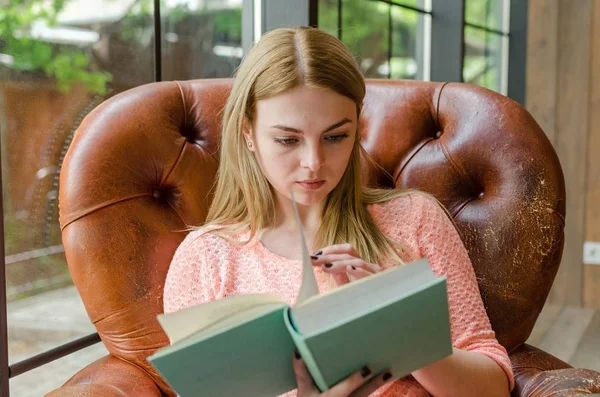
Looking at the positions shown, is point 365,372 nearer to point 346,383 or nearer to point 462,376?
point 346,383

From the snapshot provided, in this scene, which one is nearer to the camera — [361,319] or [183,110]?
[361,319]

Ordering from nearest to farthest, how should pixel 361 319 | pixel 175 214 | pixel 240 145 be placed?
pixel 361 319, pixel 240 145, pixel 175 214

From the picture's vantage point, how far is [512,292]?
135cm

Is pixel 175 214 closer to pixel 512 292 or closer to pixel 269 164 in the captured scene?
pixel 269 164

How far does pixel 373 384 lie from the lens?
89 cm

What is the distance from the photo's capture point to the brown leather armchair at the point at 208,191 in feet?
4.30

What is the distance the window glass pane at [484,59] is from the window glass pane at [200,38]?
5.61 feet

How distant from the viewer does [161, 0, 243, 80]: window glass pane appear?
5.97 feet

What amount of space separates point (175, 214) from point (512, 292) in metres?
0.70

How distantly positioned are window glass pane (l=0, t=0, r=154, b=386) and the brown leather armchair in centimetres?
17

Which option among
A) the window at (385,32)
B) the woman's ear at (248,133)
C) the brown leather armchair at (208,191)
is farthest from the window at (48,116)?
the window at (385,32)

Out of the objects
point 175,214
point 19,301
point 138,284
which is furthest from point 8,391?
point 175,214

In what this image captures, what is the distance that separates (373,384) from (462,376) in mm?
252

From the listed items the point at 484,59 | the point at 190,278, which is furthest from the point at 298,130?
the point at 484,59
